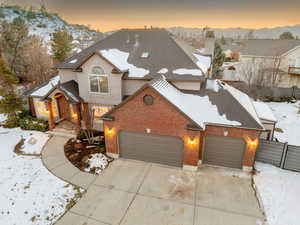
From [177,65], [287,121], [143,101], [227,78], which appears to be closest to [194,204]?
[143,101]

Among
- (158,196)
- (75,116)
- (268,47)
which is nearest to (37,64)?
(75,116)

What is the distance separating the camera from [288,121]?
18.2 metres

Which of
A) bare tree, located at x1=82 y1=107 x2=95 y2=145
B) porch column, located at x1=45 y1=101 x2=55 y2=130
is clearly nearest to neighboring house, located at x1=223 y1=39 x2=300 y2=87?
bare tree, located at x1=82 y1=107 x2=95 y2=145

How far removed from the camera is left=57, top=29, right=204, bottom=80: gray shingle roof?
13852mm

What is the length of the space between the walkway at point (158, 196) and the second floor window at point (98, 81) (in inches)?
232

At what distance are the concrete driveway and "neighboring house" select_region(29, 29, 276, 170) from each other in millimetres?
1087

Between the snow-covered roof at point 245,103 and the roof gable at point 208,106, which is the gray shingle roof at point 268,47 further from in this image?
the roof gable at point 208,106

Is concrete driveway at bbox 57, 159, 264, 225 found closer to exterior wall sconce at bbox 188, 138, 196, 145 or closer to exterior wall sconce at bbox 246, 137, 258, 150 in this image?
exterior wall sconce at bbox 246, 137, 258, 150

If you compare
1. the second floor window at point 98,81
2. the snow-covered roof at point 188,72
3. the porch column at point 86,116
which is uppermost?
the snow-covered roof at point 188,72

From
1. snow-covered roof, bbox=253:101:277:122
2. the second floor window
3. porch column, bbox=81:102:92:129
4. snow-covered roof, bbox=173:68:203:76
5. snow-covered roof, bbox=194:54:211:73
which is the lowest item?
porch column, bbox=81:102:92:129

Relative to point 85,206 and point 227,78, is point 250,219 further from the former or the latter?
point 227,78

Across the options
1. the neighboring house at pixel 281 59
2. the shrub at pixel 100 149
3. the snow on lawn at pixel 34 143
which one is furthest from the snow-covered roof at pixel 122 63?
the neighboring house at pixel 281 59

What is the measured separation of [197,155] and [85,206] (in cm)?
664

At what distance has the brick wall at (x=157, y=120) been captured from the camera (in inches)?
409
